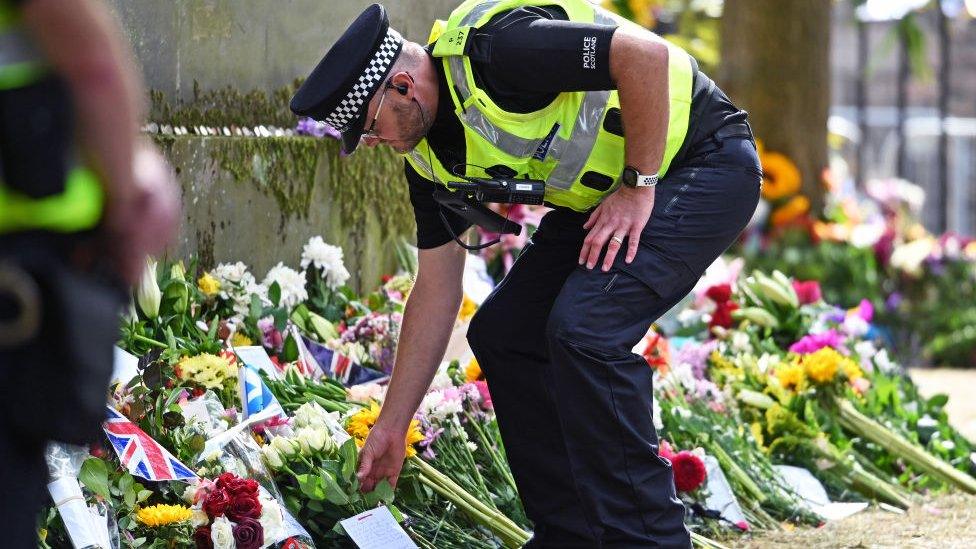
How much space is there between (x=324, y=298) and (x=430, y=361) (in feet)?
4.15

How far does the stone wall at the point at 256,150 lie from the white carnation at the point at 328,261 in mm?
49

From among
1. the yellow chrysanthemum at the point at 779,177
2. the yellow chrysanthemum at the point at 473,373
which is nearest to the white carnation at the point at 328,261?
the yellow chrysanthemum at the point at 473,373

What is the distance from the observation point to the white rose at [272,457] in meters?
3.34

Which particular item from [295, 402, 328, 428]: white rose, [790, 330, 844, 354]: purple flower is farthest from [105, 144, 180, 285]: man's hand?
[790, 330, 844, 354]: purple flower

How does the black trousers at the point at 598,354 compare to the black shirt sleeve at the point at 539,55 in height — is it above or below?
below

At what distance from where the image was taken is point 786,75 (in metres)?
9.20

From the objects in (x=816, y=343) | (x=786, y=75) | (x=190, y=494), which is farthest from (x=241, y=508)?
(x=786, y=75)

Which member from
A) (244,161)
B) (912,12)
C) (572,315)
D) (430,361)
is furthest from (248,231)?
(912,12)

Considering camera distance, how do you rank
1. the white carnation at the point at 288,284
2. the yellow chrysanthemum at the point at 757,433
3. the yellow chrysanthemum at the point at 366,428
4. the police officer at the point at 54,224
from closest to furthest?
the police officer at the point at 54,224 < the yellow chrysanthemum at the point at 366,428 < the white carnation at the point at 288,284 < the yellow chrysanthemum at the point at 757,433

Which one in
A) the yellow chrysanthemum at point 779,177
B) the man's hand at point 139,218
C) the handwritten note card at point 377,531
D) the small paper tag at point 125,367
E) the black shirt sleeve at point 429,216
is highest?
the man's hand at point 139,218

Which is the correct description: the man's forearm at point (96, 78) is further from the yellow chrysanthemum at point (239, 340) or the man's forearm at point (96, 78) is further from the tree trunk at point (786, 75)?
the tree trunk at point (786, 75)

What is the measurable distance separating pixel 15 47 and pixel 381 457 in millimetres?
1870

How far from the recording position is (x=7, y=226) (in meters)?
1.70

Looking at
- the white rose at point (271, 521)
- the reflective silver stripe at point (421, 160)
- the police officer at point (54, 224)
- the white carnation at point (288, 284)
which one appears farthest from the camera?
the white carnation at point (288, 284)
